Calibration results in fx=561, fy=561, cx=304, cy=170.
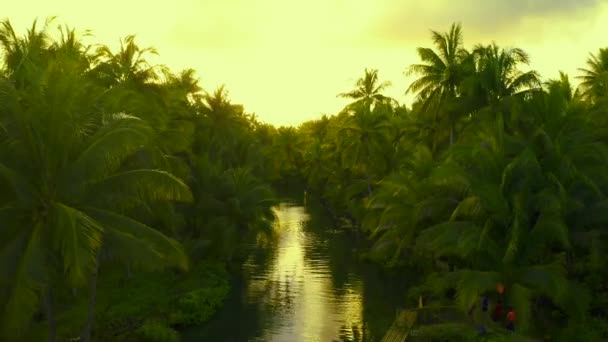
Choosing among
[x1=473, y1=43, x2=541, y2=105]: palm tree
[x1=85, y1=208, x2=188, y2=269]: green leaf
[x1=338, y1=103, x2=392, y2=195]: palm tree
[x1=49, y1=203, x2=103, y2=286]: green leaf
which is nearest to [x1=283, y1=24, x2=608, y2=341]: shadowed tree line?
[x1=473, y1=43, x2=541, y2=105]: palm tree

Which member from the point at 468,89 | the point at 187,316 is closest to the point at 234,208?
the point at 187,316

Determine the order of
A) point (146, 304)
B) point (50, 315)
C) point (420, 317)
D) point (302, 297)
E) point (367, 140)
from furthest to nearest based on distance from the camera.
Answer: point (367, 140) → point (302, 297) → point (146, 304) → point (420, 317) → point (50, 315)

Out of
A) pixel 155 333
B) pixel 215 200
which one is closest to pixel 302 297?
pixel 215 200

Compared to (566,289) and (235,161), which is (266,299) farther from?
(235,161)

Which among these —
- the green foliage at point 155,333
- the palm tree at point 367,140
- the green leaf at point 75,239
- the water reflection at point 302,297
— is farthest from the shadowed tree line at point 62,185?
the palm tree at point 367,140

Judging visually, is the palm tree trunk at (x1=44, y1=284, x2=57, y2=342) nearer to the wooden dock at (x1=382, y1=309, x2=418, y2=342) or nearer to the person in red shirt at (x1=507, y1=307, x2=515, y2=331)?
the wooden dock at (x1=382, y1=309, x2=418, y2=342)

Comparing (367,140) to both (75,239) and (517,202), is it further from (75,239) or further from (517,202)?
(75,239)
